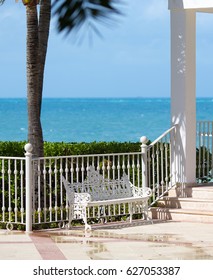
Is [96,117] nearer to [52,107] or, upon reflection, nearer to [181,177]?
[52,107]

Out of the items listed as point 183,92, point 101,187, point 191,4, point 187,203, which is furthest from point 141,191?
point 191,4

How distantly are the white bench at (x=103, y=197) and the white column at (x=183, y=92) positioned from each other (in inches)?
45.0

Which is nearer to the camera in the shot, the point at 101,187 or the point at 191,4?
the point at 101,187

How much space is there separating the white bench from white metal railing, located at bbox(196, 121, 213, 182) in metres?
1.72

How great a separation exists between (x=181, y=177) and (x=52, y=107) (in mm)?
70467

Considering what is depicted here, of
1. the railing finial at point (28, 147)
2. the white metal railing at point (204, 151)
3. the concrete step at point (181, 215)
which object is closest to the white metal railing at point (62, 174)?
the railing finial at point (28, 147)

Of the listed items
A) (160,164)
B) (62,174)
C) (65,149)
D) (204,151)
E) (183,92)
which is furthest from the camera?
(204,151)

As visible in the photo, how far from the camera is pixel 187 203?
15.0 m

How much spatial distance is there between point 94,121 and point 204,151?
57.9 meters

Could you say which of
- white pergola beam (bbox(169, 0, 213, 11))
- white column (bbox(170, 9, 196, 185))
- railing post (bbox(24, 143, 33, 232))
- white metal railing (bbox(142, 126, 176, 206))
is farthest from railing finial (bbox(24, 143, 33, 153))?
white pergola beam (bbox(169, 0, 213, 11))

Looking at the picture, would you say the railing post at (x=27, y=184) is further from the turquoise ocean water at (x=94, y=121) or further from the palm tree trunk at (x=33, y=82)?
the turquoise ocean water at (x=94, y=121)

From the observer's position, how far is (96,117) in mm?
77250

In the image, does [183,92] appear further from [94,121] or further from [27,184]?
[94,121]

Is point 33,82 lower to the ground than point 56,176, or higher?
higher
